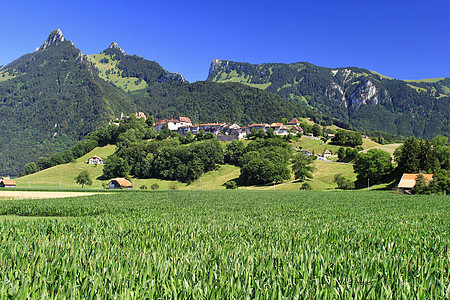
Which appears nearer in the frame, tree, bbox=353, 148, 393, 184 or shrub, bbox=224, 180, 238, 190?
tree, bbox=353, 148, 393, 184

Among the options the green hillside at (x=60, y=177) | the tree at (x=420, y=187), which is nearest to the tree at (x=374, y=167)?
the tree at (x=420, y=187)

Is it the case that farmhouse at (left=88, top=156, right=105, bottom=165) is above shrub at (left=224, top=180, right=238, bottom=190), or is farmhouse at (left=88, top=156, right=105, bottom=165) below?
above

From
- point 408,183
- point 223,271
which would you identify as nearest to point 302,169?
point 408,183

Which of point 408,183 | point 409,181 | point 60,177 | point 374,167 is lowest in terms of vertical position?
point 60,177

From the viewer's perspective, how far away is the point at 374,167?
77.3 metres

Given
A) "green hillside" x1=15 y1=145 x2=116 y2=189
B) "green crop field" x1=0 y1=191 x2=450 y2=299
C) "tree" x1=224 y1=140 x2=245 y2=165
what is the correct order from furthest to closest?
"tree" x1=224 y1=140 x2=245 y2=165
"green hillside" x1=15 y1=145 x2=116 y2=189
"green crop field" x1=0 y1=191 x2=450 y2=299

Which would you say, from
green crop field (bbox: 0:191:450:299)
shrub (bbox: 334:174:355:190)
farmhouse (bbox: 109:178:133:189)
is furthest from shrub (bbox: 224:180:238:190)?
green crop field (bbox: 0:191:450:299)

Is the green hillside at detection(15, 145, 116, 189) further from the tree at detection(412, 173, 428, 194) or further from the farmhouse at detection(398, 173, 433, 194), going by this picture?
the tree at detection(412, 173, 428, 194)

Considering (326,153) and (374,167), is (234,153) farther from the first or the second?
(374,167)

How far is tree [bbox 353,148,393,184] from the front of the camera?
76.9 meters

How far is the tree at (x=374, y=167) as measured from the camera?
76.9 m

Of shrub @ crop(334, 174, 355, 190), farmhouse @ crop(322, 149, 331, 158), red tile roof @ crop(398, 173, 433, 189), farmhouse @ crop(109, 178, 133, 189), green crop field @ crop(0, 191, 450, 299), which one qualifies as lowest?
farmhouse @ crop(109, 178, 133, 189)

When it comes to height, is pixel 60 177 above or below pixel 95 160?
below

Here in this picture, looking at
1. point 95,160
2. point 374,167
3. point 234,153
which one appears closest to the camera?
point 374,167
